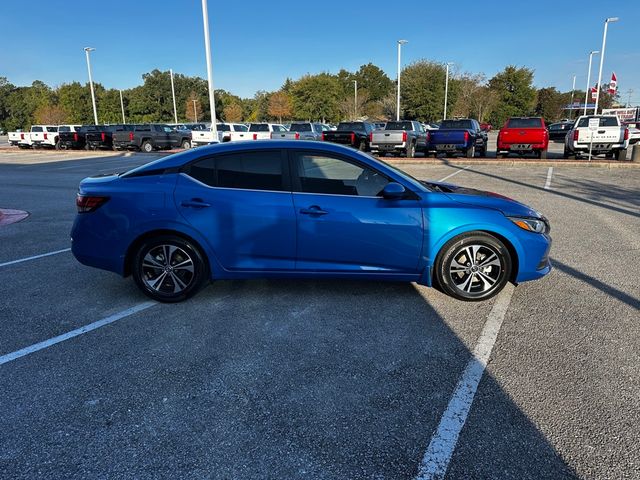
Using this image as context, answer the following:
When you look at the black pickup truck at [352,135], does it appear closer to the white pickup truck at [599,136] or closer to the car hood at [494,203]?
the white pickup truck at [599,136]

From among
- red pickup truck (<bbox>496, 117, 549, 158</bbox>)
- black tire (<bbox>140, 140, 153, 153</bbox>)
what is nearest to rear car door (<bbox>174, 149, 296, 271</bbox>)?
red pickup truck (<bbox>496, 117, 549, 158</bbox>)

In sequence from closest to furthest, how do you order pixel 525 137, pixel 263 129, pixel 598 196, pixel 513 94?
pixel 598 196, pixel 525 137, pixel 263 129, pixel 513 94

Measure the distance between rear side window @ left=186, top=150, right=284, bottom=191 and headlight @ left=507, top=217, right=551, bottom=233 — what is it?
7.58 feet

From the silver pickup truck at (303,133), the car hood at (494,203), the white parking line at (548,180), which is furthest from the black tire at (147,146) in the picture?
the car hood at (494,203)

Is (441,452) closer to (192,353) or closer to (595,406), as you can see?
(595,406)

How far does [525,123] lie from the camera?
20156 mm

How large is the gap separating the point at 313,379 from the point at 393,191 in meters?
1.90

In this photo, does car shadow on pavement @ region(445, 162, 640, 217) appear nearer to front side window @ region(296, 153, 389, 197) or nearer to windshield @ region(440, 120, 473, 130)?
front side window @ region(296, 153, 389, 197)

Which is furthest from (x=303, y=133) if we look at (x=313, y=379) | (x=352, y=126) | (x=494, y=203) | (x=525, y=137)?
(x=313, y=379)

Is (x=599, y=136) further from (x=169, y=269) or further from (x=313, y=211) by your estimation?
(x=169, y=269)

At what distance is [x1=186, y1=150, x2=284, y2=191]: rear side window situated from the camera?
4.46m

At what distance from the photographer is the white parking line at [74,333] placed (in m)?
3.59

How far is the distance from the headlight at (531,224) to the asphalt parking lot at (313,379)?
72 cm

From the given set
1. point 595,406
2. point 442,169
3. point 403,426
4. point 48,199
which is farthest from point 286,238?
point 442,169
